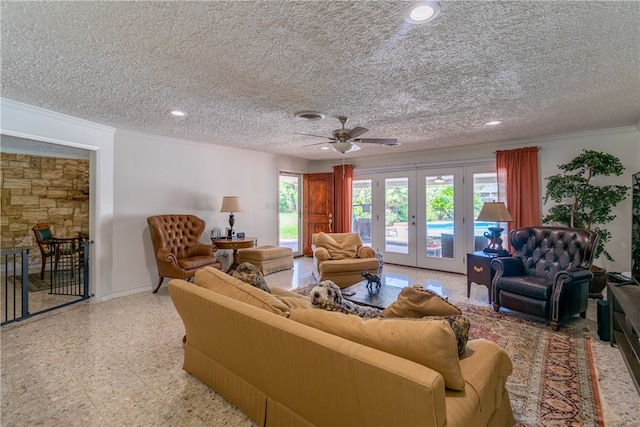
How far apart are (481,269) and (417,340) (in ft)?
11.3

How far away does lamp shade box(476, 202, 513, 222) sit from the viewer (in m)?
4.20

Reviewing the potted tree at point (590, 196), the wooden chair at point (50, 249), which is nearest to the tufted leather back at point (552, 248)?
the potted tree at point (590, 196)

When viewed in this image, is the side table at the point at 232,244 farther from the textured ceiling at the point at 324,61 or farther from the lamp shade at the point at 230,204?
the textured ceiling at the point at 324,61

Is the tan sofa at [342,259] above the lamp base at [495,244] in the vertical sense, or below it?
below

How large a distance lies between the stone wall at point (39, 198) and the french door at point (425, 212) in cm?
613

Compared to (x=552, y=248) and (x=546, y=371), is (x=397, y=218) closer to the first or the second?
(x=552, y=248)

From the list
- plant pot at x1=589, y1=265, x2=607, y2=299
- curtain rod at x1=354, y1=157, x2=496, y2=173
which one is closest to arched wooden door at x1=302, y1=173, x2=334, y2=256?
curtain rod at x1=354, y1=157, x2=496, y2=173

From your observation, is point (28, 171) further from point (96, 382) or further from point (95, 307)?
point (96, 382)

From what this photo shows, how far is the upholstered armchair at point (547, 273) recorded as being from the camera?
3.10 metres

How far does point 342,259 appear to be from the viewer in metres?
4.77

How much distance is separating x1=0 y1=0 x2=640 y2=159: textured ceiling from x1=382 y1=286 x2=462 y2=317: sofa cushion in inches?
60.5

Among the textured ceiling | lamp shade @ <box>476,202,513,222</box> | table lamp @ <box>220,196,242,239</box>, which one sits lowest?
lamp shade @ <box>476,202,513,222</box>

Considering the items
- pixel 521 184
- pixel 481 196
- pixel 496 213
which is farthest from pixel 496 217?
pixel 481 196

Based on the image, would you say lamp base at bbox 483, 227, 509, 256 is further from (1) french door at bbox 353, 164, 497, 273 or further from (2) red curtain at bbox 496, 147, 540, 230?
Answer: (1) french door at bbox 353, 164, 497, 273
